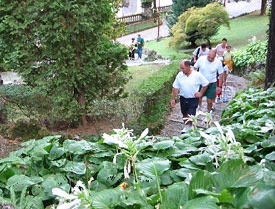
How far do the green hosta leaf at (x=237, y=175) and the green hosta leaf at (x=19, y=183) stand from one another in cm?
118

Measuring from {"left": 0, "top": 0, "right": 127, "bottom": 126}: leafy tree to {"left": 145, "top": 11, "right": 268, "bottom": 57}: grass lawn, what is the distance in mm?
13568

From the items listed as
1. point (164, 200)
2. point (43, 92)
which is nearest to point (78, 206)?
point (164, 200)

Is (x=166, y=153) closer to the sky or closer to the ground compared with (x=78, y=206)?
closer to the ground

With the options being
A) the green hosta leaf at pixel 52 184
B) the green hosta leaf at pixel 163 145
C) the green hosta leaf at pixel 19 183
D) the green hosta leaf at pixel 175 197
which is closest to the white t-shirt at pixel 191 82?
the green hosta leaf at pixel 163 145

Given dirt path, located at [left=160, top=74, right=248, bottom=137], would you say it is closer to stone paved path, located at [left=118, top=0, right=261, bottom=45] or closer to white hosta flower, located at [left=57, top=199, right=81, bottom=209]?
white hosta flower, located at [left=57, top=199, right=81, bottom=209]

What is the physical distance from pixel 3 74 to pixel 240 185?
20.7 metres

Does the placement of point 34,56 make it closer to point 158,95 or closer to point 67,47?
point 67,47

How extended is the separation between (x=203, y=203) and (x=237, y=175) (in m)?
0.28

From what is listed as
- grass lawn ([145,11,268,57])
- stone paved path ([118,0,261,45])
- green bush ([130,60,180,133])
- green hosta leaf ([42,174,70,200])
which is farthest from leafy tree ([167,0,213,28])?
green hosta leaf ([42,174,70,200])

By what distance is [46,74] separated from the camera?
8.51m

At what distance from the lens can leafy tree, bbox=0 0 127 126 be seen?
26.2 feet

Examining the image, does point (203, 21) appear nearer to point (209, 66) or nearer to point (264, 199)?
point (209, 66)

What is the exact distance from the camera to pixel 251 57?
1367 centimetres

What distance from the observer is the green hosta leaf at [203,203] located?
123 cm
